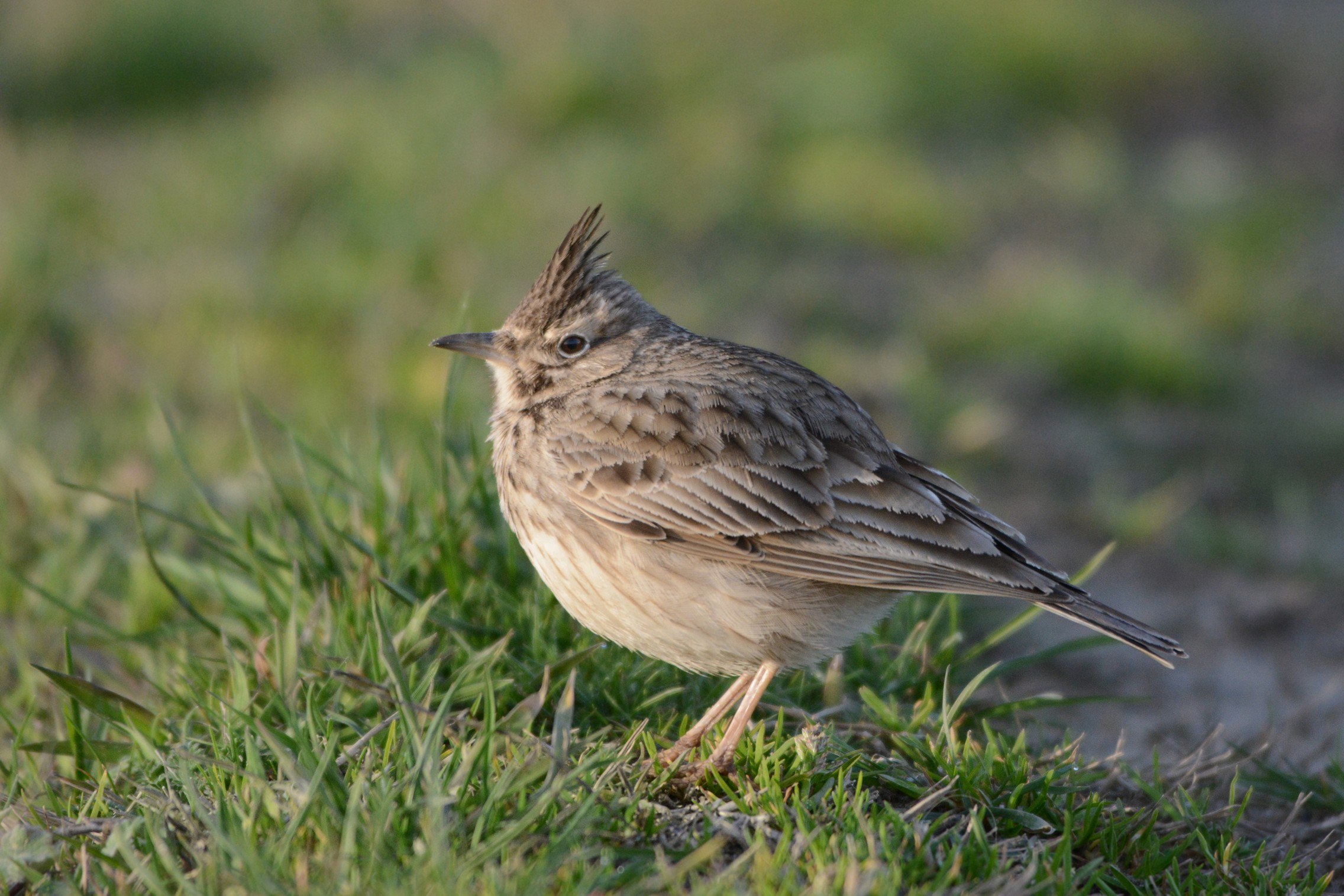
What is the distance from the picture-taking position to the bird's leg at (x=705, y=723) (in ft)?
12.7

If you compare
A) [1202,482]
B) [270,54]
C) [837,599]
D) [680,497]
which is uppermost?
[270,54]

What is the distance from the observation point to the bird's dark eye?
4.81 metres

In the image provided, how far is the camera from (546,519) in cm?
422

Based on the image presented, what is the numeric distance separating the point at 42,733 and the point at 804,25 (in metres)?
10.5

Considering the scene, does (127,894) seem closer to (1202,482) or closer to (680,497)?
(680,497)

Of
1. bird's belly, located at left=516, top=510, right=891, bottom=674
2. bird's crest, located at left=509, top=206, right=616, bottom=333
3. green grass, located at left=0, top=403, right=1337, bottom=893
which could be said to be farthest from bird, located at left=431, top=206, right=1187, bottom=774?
green grass, located at left=0, top=403, right=1337, bottom=893

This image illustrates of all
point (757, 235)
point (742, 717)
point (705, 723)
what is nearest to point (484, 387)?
point (757, 235)

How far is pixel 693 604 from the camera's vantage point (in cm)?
400

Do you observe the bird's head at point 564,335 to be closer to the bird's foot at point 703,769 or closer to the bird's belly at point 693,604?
the bird's belly at point 693,604

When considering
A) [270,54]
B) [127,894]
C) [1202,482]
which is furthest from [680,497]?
[270,54]

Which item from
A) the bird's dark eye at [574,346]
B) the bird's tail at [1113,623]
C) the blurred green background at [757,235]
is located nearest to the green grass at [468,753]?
the bird's tail at [1113,623]

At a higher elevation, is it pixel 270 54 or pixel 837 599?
pixel 270 54

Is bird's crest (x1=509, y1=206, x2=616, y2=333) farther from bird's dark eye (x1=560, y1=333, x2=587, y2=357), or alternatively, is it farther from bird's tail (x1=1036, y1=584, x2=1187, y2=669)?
bird's tail (x1=1036, y1=584, x2=1187, y2=669)

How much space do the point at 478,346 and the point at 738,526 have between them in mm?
1288
